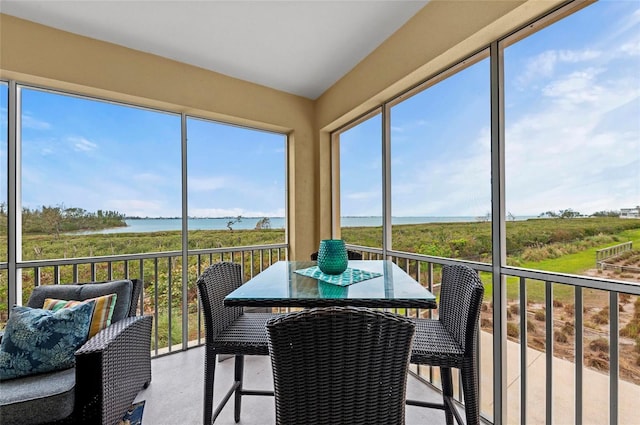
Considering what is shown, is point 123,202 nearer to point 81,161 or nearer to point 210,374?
point 81,161

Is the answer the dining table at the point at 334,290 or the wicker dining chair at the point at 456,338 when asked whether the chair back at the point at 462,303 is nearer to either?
the wicker dining chair at the point at 456,338

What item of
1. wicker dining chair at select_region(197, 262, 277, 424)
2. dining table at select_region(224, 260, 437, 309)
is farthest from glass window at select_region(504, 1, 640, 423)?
wicker dining chair at select_region(197, 262, 277, 424)

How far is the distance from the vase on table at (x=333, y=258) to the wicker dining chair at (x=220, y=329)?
0.49 m

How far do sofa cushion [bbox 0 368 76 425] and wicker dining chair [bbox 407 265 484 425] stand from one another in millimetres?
1692

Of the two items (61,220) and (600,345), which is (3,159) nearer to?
(61,220)

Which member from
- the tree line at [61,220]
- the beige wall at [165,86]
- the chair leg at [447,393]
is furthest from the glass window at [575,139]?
the tree line at [61,220]

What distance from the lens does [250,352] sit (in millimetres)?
1438

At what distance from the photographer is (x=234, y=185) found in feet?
11.1

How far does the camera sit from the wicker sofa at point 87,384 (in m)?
1.36

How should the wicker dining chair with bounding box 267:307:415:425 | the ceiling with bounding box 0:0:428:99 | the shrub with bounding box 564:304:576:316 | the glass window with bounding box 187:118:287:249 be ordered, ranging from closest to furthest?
1. the wicker dining chair with bounding box 267:307:415:425
2. the shrub with bounding box 564:304:576:316
3. the ceiling with bounding box 0:0:428:99
4. the glass window with bounding box 187:118:287:249

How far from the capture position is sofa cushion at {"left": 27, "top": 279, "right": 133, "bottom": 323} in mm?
1912

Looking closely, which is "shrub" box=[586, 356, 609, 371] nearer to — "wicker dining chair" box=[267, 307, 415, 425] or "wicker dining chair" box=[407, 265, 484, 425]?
"wicker dining chair" box=[407, 265, 484, 425]

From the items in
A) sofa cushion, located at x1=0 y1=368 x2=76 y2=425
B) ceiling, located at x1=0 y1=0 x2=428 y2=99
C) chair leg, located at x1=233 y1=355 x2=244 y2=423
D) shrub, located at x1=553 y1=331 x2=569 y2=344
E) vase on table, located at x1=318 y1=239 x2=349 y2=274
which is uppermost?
ceiling, located at x1=0 y1=0 x2=428 y2=99

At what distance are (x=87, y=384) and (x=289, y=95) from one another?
10.2 feet
